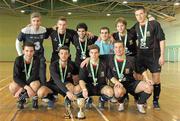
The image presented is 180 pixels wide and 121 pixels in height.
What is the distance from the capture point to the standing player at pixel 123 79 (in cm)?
542

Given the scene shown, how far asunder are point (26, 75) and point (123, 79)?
173cm

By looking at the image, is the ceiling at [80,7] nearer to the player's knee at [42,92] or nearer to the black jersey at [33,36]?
the black jersey at [33,36]

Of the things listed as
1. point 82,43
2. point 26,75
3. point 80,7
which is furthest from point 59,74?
point 80,7

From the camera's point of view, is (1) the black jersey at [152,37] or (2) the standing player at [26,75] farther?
(1) the black jersey at [152,37]

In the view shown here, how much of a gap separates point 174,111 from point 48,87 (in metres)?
2.25

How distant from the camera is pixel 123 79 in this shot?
221 inches

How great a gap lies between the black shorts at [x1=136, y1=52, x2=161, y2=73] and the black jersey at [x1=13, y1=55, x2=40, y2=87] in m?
1.82

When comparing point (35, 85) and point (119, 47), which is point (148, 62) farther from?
point (35, 85)

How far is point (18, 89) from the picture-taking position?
5793mm

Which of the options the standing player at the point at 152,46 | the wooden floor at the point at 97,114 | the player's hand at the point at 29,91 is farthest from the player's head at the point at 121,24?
the player's hand at the point at 29,91

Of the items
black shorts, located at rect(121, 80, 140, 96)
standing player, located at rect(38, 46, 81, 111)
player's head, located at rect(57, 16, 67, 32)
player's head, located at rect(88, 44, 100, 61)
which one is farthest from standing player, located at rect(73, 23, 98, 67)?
black shorts, located at rect(121, 80, 140, 96)

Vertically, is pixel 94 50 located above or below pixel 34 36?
below

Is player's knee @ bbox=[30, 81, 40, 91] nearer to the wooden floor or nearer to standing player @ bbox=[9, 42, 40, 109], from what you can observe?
standing player @ bbox=[9, 42, 40, 109]

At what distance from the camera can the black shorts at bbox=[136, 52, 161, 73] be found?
589cm
